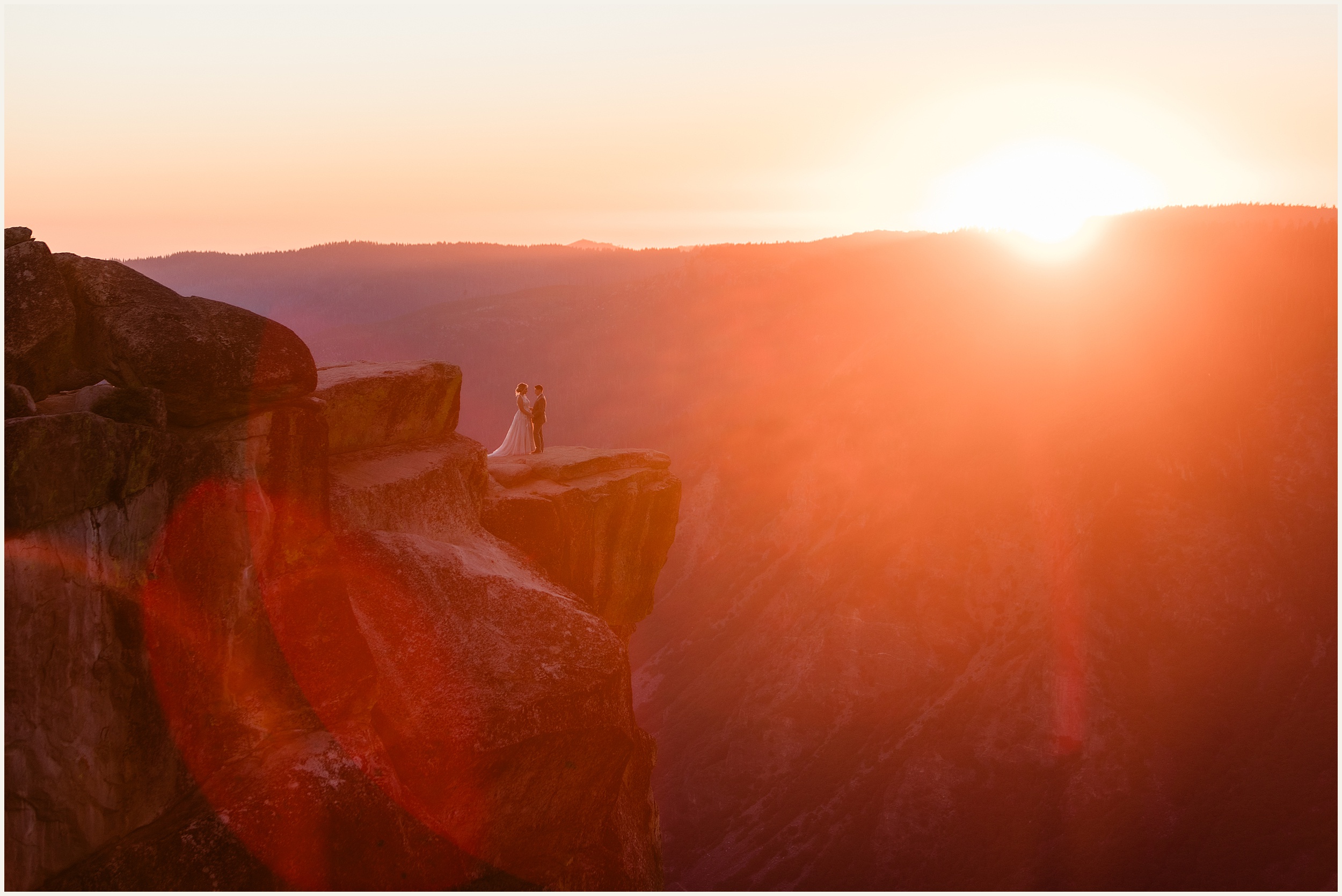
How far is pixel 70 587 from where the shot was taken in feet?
38.0

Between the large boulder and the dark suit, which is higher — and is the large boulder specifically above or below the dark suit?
above

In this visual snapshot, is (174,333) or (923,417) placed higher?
(174,333)

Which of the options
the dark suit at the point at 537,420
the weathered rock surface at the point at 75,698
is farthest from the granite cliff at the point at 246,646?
the dark suit at the point at 537,420

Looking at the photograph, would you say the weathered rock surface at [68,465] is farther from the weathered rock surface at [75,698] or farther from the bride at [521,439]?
the bride at [521,439]

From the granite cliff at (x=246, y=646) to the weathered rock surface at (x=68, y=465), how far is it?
2 cm

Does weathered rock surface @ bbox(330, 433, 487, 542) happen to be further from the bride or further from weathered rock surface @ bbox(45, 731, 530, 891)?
the bride

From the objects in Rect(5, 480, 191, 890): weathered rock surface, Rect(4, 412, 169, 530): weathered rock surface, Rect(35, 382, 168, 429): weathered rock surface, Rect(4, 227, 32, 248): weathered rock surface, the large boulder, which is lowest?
Rect(5, 480, 191, 890): weathered rock surface

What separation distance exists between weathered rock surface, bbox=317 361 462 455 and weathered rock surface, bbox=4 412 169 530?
445 centimetres

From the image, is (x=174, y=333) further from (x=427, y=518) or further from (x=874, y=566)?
(x=874, y=566)

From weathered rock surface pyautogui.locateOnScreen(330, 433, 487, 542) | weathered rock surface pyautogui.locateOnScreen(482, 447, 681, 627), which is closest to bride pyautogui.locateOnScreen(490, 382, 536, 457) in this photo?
weathered rock surface pyautogui.locateOnScreen(482, 447, 681, 627)

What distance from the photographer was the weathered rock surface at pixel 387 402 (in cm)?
1725

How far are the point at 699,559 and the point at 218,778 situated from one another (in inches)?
1939

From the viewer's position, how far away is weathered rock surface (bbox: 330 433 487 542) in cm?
1623

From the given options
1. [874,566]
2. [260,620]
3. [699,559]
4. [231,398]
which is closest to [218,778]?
[260,620]
